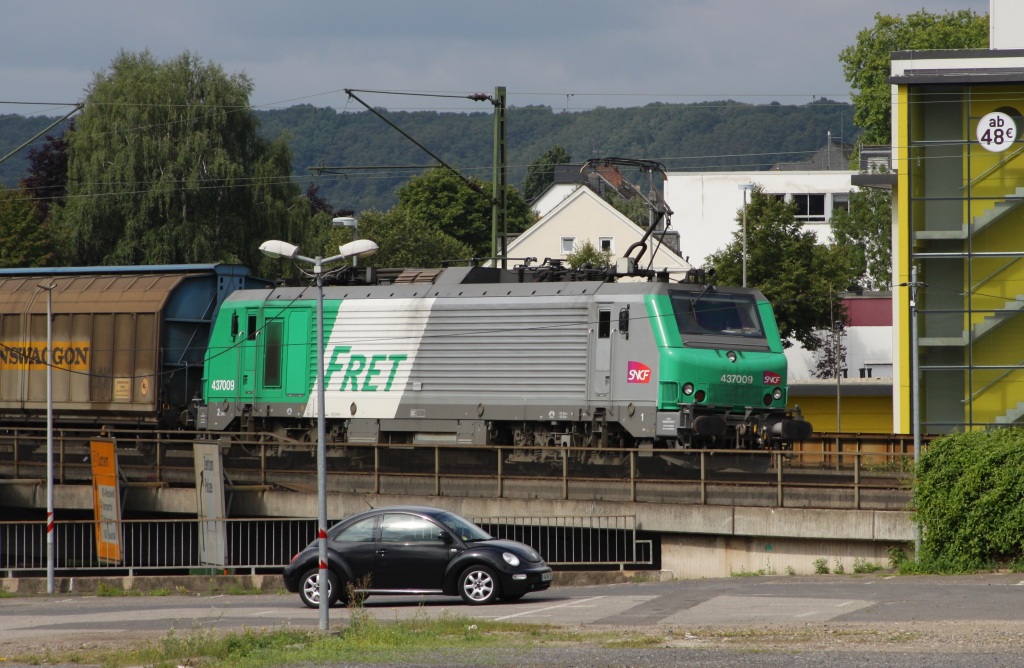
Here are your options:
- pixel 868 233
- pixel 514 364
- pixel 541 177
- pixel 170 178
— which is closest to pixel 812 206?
pixel 868 233

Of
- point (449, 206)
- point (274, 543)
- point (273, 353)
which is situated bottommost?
point (274, 543)

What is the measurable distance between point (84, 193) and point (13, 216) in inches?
118

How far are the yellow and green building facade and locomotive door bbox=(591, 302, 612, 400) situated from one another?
10756 mm

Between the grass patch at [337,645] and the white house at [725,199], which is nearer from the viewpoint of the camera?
A: the grass patch at [337,645]

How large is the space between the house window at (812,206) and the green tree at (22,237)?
4575 cm

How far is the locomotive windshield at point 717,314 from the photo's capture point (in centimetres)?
2570

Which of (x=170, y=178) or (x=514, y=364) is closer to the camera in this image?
(x=514, y=364)

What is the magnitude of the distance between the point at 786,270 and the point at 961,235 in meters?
18.1

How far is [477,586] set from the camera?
61.3 feet

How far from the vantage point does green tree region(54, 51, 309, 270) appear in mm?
53375

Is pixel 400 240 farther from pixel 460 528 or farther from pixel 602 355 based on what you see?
pixel 460 528

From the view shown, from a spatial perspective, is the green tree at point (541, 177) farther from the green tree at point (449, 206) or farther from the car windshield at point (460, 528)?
the car windshield at point (460, 528)

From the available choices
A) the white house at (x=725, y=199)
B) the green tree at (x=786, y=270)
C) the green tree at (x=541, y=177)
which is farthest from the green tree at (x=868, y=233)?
the green tree at (x=541, y=177)

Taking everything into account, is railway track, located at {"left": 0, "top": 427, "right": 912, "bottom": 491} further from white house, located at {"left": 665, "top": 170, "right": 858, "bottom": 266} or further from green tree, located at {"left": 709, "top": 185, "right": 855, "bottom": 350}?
white house, located at {"left": 665, "top": 170, "right": 858, "bottom": 266}
